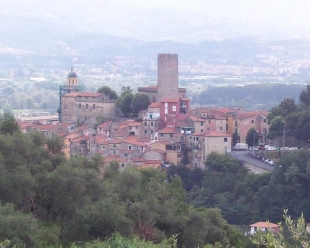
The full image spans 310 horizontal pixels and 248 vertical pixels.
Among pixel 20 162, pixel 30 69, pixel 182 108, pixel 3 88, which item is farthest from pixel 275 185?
pixel 30 69

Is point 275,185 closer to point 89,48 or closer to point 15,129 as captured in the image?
point 15,129

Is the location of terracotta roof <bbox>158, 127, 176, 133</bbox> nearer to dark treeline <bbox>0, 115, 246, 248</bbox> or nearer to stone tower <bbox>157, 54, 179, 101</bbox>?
stone tower <bbox>157, 54, 179, 101</bbox>

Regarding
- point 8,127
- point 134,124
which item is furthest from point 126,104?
point 8,127

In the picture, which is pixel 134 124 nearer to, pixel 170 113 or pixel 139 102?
pixel 170 113

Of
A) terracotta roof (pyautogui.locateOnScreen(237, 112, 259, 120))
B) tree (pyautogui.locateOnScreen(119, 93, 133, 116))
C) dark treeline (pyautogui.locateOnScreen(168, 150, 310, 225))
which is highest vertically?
tree (pyautogui.locateOnScreen(119, 93, 133, 116))

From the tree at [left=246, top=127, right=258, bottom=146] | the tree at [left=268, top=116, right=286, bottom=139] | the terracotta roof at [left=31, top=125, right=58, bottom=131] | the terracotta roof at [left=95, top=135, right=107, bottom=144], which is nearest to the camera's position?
the tree at [left=268, top=116, right=286, bottom=139]

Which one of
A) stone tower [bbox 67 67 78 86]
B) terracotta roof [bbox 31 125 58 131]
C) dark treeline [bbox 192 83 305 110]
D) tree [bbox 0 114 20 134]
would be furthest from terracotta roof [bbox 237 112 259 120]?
dark treeline [bbox 192 83 305 110]

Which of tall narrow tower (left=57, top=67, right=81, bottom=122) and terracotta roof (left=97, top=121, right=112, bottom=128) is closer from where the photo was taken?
terracotta roof (left=97, top=121, right=112, bottom=128)
